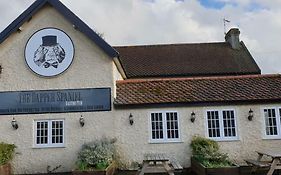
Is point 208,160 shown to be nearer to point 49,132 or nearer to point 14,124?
point 49,132

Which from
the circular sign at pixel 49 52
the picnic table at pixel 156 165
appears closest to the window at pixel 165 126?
the picnic table at pixel 156 165

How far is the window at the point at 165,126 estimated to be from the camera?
49.6 feet

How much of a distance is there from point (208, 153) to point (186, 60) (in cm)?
1357

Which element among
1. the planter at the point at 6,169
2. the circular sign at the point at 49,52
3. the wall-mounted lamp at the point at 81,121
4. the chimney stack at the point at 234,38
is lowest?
the planter at the point at 6,169

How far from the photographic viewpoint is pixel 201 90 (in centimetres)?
1571

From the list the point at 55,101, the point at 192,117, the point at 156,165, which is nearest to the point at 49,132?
the point at 55,101

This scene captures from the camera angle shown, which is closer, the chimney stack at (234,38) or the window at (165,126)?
the window at (165,126)

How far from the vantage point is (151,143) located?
15.0m

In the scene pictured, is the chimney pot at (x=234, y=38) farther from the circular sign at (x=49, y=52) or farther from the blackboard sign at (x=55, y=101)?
the circular sign at (x=49, y=52)

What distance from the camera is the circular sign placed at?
15.4 meters

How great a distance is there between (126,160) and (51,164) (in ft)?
11.0

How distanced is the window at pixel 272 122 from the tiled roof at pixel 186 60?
393 inches

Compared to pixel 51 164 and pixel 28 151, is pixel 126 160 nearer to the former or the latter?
pixel 51 164

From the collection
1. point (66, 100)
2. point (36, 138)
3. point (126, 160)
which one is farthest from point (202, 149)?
point (36, 138)
